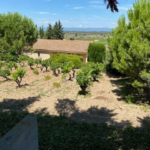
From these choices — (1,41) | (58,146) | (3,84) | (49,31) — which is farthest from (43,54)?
(58,146)

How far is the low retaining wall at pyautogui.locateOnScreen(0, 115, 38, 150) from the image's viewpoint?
200 centimetres

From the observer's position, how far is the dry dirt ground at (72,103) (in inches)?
248

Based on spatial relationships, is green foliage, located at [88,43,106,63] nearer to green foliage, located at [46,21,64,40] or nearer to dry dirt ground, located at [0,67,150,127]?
dry dirt ground, located at [0,67,150,127]

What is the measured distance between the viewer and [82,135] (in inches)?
178

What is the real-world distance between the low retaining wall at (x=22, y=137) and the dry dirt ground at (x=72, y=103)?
11.6 feet

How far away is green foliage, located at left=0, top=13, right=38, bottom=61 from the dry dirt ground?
10903 millimetres

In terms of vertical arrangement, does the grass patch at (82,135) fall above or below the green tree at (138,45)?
below

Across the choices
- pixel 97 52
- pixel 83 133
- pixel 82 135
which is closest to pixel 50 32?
pixel 97 52

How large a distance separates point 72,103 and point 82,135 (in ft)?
11.2

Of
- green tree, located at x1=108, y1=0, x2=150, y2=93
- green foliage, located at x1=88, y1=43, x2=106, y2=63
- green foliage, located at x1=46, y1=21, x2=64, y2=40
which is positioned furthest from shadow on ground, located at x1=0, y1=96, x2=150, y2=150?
green foliage, located at x1=46, y1=21, x2=64, y2=40

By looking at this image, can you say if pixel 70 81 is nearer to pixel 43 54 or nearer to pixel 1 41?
pixel 1 41

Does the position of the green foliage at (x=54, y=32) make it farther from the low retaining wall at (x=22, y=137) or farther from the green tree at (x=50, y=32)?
the low retaining wall at (x=22, y=137)

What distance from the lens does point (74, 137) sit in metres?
4.37

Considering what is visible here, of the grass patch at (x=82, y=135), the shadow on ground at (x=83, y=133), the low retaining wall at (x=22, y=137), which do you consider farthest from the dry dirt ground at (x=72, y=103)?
the low retaining wall at (x=22, y=137)
